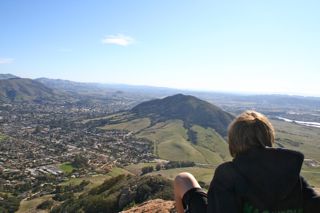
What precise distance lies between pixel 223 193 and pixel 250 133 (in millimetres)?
724

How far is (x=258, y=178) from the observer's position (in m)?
3.85

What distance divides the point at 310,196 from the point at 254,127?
102 cm

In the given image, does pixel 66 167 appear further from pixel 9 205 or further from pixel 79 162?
pixel 9 205

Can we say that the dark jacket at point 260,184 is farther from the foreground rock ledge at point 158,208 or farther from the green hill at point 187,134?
the green hill at point 187,134

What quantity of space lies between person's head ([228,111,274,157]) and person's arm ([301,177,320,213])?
63cm

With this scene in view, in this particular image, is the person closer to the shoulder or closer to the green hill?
the shoulder

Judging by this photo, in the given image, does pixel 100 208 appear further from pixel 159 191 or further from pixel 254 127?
pixel 254 127

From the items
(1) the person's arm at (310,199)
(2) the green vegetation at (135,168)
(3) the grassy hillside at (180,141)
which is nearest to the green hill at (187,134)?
(3) the grassy hillside at (180,141)

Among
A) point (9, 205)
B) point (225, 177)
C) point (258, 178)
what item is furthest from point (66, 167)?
point (258, 178)

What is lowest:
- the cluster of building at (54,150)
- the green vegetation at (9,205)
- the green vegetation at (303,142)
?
the cluster of building at (54,150)

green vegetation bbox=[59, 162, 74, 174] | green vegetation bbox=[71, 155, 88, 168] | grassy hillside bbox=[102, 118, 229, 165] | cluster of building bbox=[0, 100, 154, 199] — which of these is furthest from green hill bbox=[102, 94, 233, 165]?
green vegetation bbox=[59, 162, 74, 174]

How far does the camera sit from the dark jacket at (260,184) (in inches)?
151

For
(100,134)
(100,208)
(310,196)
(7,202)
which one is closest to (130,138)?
(100,134)

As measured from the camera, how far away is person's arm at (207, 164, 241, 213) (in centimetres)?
390
